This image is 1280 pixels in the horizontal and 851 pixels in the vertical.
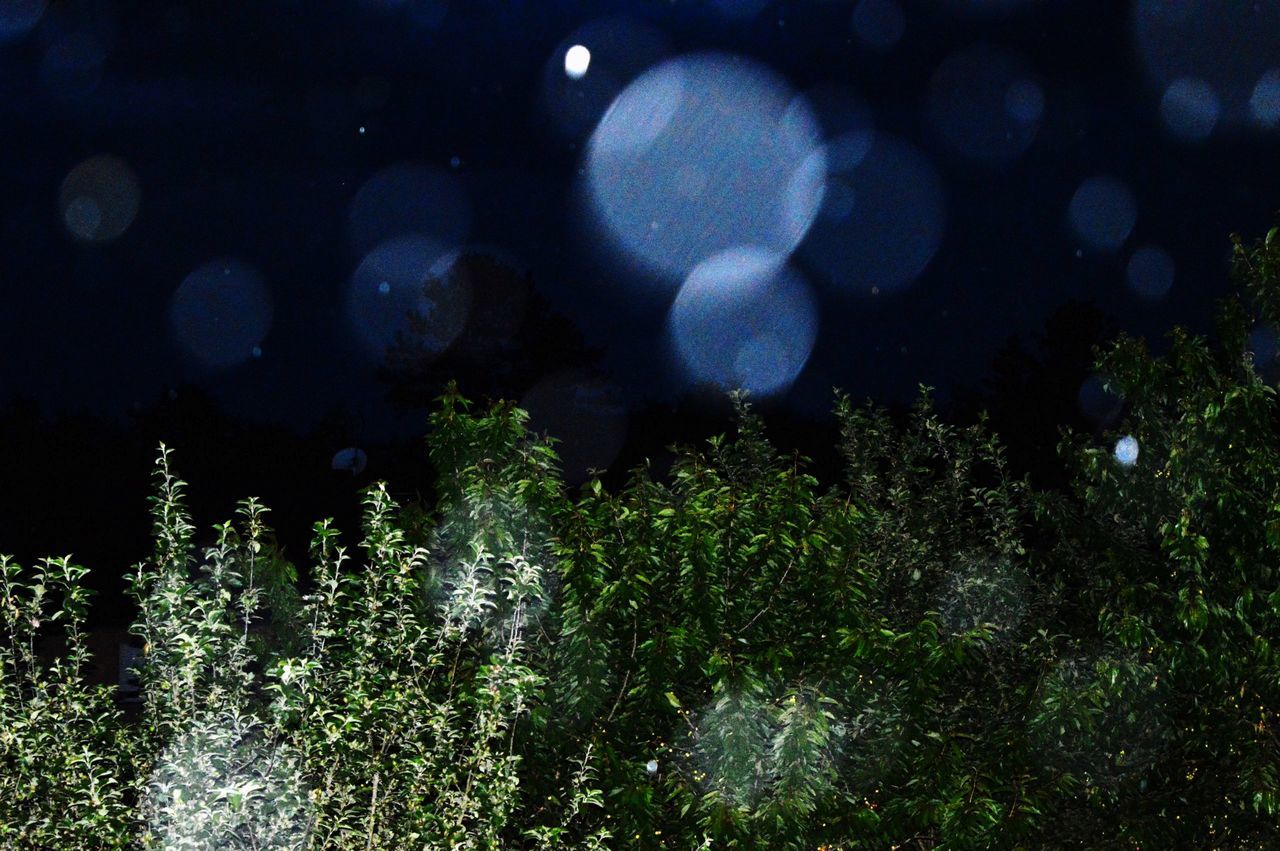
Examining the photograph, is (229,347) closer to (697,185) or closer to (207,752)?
(697,185)

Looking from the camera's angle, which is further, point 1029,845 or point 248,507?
point 1029,845

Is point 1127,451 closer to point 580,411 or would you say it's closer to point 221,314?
point 580,411

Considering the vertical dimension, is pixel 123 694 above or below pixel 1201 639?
above

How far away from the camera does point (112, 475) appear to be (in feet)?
108

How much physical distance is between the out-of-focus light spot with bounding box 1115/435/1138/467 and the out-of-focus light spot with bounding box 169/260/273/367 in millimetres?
83478

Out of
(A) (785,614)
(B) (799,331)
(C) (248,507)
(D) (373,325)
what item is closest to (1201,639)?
(A) (785,614)

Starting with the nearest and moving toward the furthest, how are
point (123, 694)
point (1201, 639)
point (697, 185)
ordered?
point (1201, 639), point (123, 694), point (697, 185)

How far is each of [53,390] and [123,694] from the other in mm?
52243

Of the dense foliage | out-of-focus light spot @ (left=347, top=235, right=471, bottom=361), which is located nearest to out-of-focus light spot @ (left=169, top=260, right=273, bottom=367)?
out-of-focus light spot @ (left=347, top=235, right=471, bottom=361)

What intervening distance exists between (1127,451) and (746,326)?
63403mm

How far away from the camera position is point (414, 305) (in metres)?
54.6

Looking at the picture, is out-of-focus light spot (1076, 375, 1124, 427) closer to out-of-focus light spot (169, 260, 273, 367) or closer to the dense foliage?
the dense foliage

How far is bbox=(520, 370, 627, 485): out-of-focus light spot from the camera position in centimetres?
4550

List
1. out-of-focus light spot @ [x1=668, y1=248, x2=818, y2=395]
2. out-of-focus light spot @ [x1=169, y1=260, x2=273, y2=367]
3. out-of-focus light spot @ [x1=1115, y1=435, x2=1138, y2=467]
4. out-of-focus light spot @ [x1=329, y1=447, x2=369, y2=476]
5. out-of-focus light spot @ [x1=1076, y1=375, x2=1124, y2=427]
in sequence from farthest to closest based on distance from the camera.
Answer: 1. out-of-focus light spot @ [x1=169, y1=260, x2=273, y2=367]
2. out-of-focus light spot @ [x1=668, y1=248, x2=818, y2=395]
3. out-of-focus light spot @ [x1=1076, y1=375, x2=1124, y2=427]
4. out-of-focus light spot @ [x1=329, y1=447, x2=369, y2=476]
5. out-of-focus light spot @ [x1=1115, y1=435, x2=1138, y2=467]
